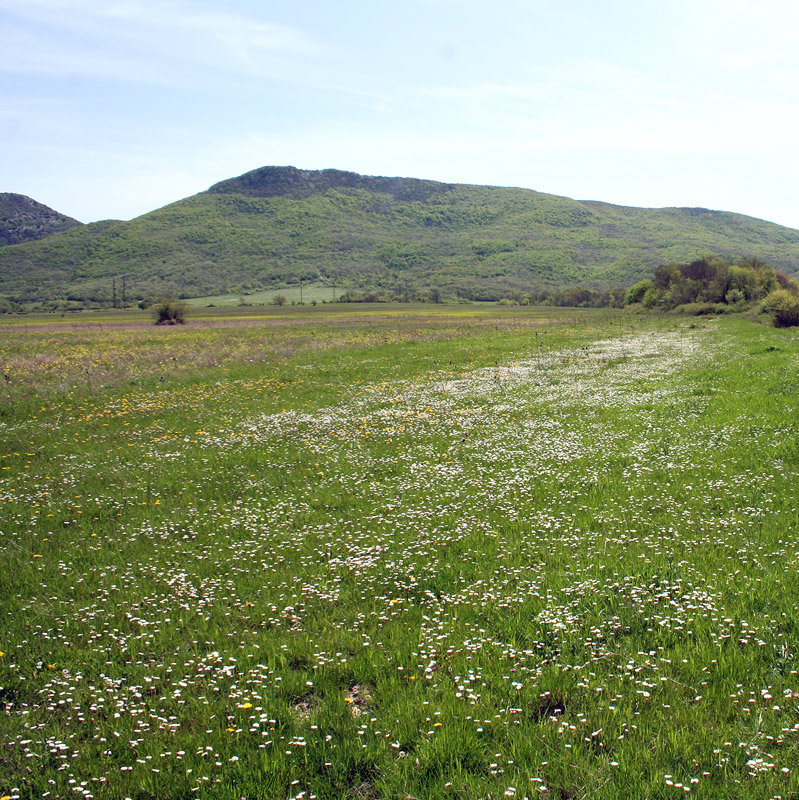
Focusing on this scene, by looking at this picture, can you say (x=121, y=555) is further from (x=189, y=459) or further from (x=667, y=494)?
(x=667, y=494)

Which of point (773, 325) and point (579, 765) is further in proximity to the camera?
point (773, 325)

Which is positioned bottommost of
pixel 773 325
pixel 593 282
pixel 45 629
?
pixel 45 629

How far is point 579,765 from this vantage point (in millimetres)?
4160

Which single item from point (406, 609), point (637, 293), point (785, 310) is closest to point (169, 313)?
point (785, 310)

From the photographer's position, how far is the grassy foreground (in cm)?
433

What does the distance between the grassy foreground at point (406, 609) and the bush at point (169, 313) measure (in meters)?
54.8

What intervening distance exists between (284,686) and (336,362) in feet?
95.3

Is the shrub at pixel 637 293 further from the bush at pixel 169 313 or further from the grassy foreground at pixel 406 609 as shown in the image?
the grassy foreground at pixel 406 609

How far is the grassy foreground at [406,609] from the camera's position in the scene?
4332mm

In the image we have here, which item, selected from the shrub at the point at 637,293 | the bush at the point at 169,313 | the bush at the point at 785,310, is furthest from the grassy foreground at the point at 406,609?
the shrub at the point at 637,293

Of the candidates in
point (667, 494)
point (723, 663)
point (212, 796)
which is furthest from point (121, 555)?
point (667, 494)

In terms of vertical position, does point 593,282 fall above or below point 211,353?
above

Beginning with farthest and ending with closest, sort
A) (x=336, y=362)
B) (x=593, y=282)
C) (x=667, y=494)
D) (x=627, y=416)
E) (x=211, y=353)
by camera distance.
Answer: (x=593, y=282), (x=211, y=353), (x=336, y=362), (x=627, y=416), (x=667, y=494)

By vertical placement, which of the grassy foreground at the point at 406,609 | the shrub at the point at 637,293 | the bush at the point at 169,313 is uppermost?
the shrub at the point at 637,293
